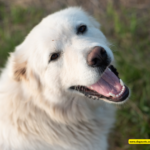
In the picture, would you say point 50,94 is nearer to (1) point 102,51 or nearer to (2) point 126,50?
(1) point 102,51

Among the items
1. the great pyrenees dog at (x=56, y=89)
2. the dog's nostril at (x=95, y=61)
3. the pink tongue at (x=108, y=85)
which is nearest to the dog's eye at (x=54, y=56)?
the great pyrenees dog at (x=56, y=89)

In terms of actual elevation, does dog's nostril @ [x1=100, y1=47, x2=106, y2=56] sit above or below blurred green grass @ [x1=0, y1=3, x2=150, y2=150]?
above

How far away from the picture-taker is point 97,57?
176 centimetres

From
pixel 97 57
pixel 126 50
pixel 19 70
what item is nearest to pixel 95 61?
pixel 97 57

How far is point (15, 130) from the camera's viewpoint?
2102mm

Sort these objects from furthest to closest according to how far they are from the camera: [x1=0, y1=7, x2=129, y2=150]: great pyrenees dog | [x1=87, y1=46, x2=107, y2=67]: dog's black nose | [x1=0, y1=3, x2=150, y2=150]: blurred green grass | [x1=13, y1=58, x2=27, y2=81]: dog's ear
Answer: [x1=0, y1=3, x2=150, y2=150]: blurred green grass → [x1=13, y1=58, x2=27, y2=81]: dog's ear → [x1=0, y1=7, x2=129, y2=150]: great pyrenees dog → [x1=87, y1=46, x2=107, y2=67]: dog's black nose

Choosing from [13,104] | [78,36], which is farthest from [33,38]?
[13,104]

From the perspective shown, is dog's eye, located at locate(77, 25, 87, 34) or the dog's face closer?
the dog's face

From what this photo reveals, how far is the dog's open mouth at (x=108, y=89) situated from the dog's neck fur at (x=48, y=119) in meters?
0.21

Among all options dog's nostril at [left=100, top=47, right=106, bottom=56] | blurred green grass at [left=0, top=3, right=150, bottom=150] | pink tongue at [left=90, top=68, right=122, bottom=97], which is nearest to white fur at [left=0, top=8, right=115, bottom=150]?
dog's nostril at [left=100, top=47, right=106, bottom=56]

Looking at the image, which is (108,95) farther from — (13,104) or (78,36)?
(13,104)

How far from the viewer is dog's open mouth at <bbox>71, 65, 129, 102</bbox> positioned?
Answer: 1.99 m

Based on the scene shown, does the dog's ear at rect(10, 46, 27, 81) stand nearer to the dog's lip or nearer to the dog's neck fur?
the dog's neck fur

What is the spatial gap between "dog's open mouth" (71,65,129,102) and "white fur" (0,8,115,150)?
0.52 ft
